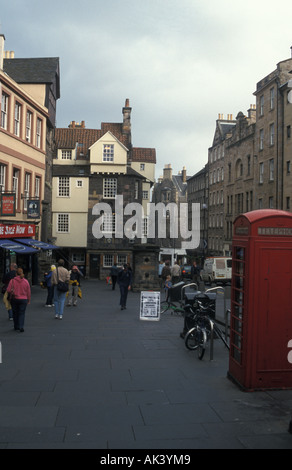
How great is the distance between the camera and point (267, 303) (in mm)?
7547

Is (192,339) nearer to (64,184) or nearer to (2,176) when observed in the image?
(2,176)

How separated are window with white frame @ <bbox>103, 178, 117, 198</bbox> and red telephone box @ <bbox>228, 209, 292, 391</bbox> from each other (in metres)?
40.8

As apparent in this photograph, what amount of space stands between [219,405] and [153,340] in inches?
208

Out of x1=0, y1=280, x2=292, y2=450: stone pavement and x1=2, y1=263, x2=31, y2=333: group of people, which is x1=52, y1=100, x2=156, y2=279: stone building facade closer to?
x1=2, y1=263, x2=31, y2=333: group of people

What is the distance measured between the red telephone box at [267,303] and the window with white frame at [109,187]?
Answer: 40.8 metres

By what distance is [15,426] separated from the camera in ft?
19.4

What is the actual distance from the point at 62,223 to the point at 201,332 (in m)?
39.0

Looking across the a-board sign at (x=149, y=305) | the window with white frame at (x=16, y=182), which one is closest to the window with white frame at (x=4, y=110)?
the window with white frame at (x=16, y=182)

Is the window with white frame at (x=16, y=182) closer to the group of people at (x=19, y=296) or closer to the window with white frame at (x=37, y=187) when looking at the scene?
the window with white frame at (x=37, y=187)

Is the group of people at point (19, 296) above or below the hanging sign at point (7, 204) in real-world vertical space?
below

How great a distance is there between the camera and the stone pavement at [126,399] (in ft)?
18.3

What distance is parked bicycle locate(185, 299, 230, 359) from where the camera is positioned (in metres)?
10.0
